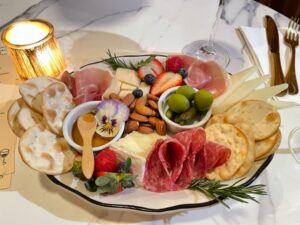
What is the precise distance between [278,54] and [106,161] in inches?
28.0

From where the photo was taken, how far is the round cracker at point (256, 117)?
0.83 meters

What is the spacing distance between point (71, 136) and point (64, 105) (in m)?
0.10

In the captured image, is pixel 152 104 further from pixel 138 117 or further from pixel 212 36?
pixel 212 36

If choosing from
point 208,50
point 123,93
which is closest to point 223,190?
point 123,93

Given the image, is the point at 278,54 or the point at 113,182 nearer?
the point at 113,182

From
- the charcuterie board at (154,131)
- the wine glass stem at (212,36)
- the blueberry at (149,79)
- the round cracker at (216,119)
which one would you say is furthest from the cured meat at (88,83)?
the wine glass stem at (212,36)

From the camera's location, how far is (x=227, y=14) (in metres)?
1.39

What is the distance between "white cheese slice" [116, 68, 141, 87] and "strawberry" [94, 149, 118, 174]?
0.29 m

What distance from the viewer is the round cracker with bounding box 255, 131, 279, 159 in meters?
0.82

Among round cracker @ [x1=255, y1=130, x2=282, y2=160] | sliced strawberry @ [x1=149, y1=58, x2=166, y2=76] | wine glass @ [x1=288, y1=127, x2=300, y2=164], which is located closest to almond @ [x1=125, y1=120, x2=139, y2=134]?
sliced strawberry @ [x1=149, y1=58, x2=166, y2=76]

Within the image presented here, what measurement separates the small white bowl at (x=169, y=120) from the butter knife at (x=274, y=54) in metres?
0.28

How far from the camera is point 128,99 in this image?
0.96m

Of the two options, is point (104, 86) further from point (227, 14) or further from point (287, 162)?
point (227, 14)

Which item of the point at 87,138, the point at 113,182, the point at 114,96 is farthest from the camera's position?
the point at 114,96
